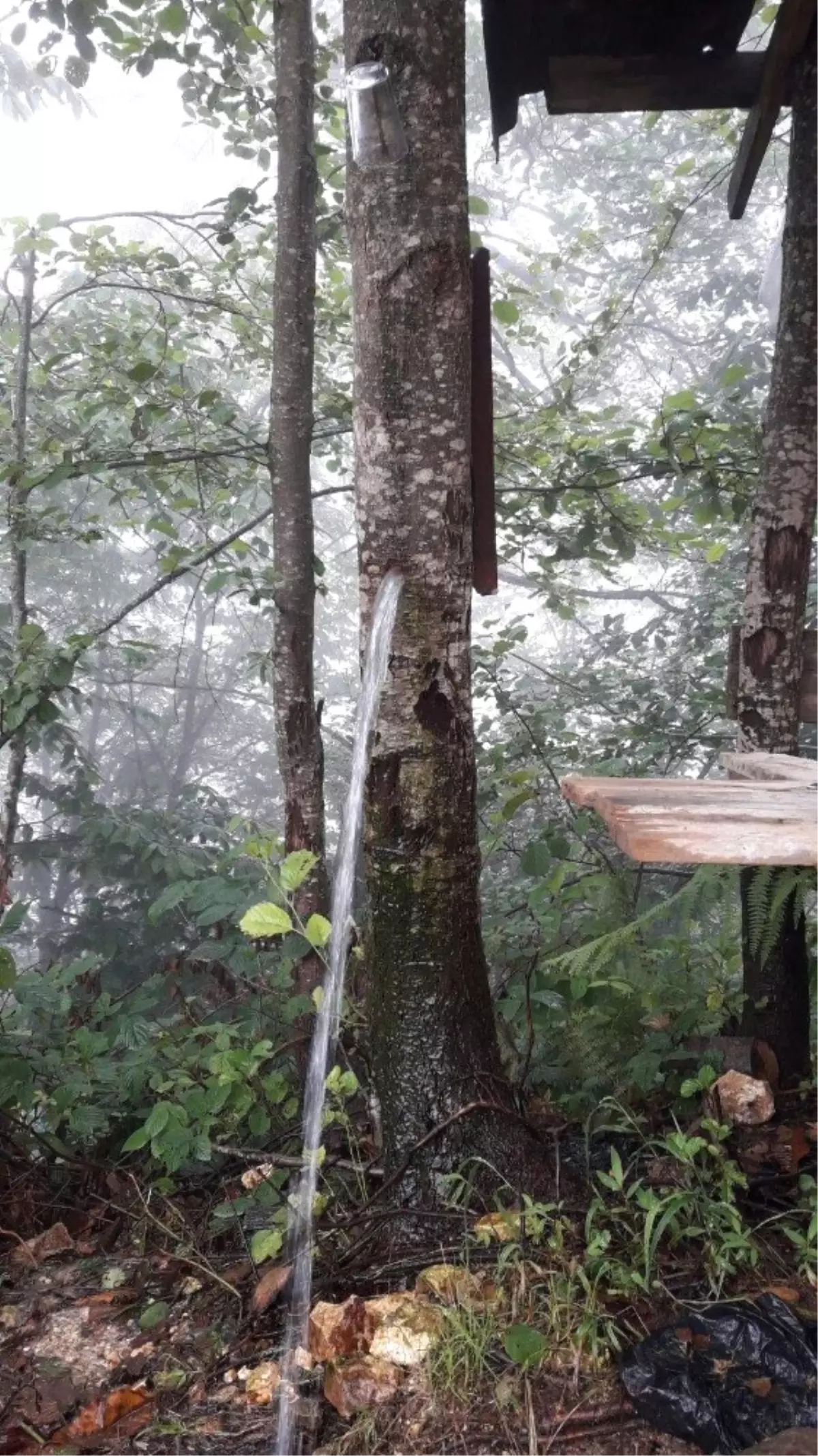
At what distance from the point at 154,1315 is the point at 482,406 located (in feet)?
8.06

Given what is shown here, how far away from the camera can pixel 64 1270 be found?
264 cm

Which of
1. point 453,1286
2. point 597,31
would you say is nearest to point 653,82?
point 597,31

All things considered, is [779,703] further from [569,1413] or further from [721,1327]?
[569,1413]

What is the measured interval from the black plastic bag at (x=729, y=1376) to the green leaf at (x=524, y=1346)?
18 cm

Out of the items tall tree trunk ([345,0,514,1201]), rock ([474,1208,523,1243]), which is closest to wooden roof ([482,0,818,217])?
tall tree trunk ([345,0,514,1201])

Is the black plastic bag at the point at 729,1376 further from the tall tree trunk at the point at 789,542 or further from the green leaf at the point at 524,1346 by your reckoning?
the tall tree trunk at the point at 789,542

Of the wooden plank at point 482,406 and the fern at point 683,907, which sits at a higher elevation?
the wooden plank at point 482,406

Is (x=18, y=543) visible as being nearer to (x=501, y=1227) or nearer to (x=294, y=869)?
(x=294, y=869)

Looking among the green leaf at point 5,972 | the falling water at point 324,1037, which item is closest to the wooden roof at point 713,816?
the falling water at point 324,1037

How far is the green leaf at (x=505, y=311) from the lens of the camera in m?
3.78

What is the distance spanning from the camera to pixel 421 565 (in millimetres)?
2242

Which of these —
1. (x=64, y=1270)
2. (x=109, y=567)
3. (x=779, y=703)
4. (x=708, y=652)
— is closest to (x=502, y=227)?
(x=109, y=567)

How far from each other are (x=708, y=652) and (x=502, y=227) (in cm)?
1910

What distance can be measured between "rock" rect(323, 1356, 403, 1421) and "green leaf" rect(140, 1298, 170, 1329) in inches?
23.1
